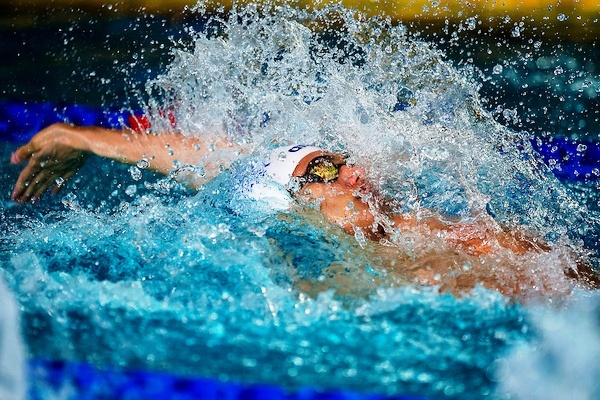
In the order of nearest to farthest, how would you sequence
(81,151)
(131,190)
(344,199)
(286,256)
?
(286,256)
(344,199)
(81,151)
(131,190)

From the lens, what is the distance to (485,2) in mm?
2645

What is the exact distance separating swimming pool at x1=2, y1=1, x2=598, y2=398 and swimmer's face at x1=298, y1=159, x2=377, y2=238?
0.14 feet

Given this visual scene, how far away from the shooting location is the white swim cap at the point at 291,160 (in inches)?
52.6

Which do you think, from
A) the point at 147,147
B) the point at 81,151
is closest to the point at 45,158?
the point at 81,151

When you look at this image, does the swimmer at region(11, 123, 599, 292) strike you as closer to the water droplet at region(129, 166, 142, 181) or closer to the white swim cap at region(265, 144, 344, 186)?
the white swim cap at region(265, 144, 344, 186)

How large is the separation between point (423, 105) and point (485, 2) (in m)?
1.16

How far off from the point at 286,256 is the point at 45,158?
0.60 m

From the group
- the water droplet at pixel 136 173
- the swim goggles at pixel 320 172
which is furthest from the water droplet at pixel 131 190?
the swim goggles at pixel 320 172

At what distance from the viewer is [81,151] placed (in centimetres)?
142

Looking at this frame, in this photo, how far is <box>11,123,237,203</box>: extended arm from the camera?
53.9 inches

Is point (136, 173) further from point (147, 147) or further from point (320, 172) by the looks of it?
point (320, 172)

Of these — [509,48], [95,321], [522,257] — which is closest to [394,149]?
[522,257]

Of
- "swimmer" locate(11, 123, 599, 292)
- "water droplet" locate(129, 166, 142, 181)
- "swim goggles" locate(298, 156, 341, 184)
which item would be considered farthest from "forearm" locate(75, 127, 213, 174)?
"swim goggles" locate(298, 156, 341, 184)

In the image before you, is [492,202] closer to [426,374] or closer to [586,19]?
[426,374]
